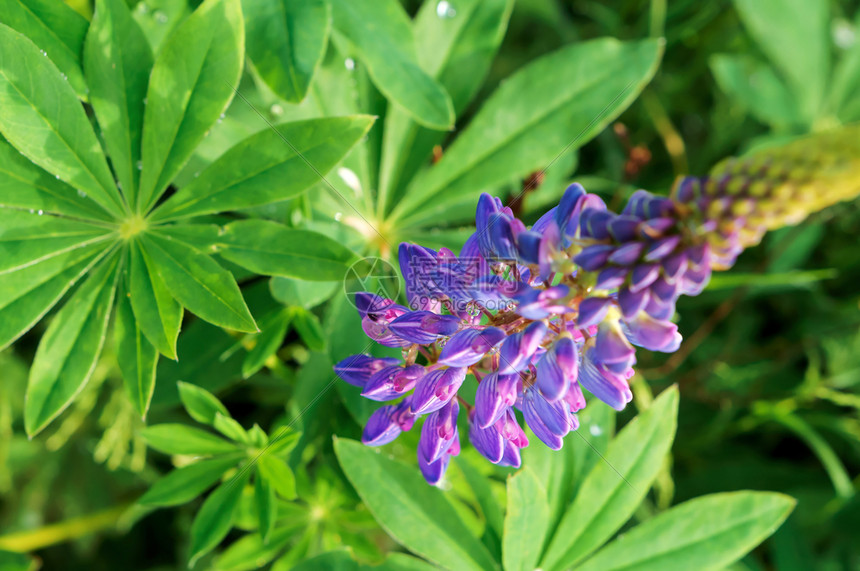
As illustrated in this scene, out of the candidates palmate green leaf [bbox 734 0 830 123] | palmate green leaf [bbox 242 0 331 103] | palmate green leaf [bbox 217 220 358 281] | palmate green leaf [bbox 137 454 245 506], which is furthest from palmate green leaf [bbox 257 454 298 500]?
palmate green leaf [bbox 734 0 830 123]

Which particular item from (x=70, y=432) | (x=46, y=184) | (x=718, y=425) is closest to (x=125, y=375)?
(x=46, y=184)

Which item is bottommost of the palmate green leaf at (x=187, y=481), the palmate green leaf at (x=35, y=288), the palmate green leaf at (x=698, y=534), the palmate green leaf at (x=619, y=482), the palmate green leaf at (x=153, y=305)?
the palmate green leaf at (x=698, y=534)

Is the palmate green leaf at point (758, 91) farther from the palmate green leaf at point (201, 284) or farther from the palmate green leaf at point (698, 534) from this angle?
the palmate green leaf at point (201, 284)

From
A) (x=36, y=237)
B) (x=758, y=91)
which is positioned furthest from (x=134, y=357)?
(x=758, y=91)

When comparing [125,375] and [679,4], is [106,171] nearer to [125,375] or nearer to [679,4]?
[125,375]

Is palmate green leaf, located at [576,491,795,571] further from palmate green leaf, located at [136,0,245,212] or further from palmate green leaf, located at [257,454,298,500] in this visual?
palmate green leaf, located at [136,0,245,212]

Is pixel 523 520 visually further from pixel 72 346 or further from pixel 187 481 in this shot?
pixel 72 346

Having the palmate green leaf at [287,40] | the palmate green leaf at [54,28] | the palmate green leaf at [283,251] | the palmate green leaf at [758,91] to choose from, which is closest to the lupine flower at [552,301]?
the palmate green leaf at [283,251]
